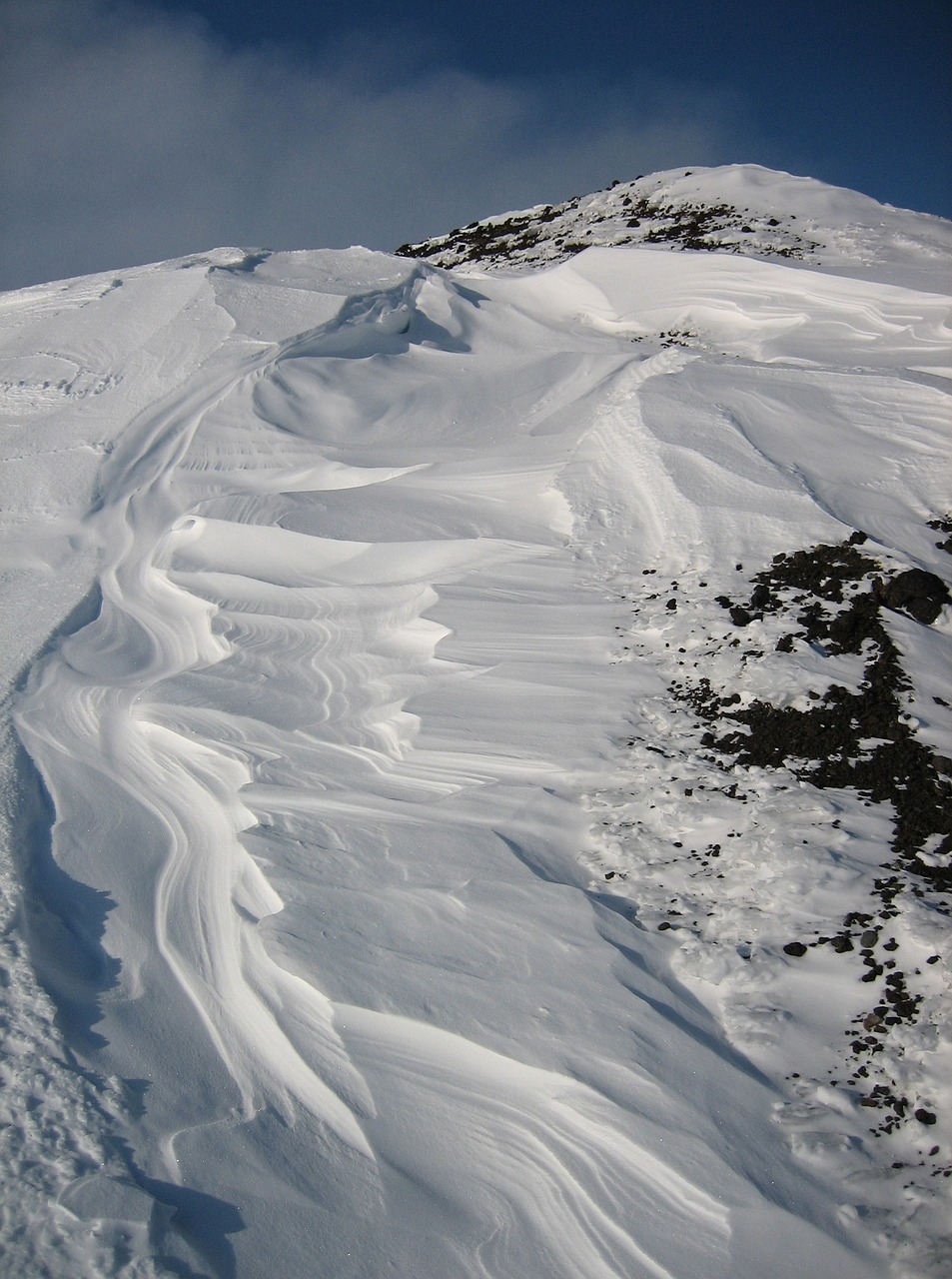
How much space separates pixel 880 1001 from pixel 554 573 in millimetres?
2951

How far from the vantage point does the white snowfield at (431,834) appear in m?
2.13

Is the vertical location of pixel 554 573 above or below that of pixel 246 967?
above

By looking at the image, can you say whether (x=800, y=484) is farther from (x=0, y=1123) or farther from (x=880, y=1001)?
(x=0, y=1123)

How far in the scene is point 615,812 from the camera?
3.40 meters

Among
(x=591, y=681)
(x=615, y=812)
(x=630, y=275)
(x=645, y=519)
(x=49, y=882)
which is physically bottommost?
(x=49, y=882)

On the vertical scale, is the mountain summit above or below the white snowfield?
above

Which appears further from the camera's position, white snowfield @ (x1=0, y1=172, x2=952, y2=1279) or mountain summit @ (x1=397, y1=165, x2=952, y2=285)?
mountain summit @ (x1=397, y1=165, x2=952, y2=285)

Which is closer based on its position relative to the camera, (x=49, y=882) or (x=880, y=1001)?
(x=880, y=1001)

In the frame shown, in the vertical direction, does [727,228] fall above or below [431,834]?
above

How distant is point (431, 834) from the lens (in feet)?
10.8

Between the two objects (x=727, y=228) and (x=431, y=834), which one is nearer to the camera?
(x=431, y=834)

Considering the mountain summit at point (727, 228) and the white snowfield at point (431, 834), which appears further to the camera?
the mountain summit at point (727, 228)

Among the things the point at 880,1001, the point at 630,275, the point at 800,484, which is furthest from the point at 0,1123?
the point at 630,275

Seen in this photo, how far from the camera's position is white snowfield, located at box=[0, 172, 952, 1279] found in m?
2.13
